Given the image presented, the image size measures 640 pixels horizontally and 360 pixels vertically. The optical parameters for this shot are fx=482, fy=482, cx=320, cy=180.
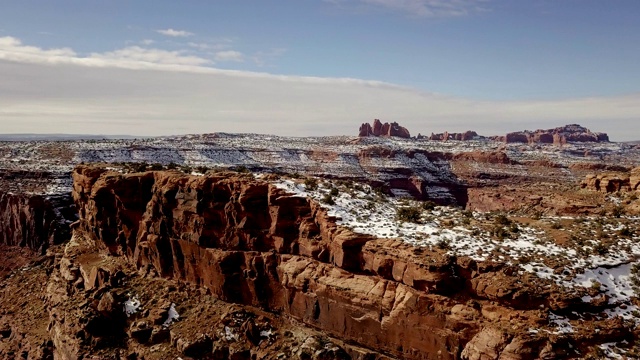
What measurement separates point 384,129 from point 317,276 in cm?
17363

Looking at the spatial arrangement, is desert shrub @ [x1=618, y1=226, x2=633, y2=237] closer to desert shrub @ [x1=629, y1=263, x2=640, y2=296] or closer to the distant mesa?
desert shrub @ [x1=629, y1=263, x2=640, y2=296]

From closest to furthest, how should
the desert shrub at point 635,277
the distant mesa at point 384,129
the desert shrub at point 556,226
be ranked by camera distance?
the desert shrub at point 635,277
the desert shrub at point 556,226
the distant mesa at point 384,129

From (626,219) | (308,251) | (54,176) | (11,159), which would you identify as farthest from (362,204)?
(11,159)

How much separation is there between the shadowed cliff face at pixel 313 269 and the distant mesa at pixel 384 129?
15729 cm

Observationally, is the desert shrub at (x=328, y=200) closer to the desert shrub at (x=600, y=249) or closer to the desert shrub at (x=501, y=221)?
the desert shrub at (x=501, y=221)

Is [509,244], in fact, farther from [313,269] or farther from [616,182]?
[616,182]

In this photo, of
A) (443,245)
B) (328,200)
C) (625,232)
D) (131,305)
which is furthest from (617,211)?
(131,305)

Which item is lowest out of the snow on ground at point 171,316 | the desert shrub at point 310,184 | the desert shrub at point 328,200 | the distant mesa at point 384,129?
the snow on ground at point 171,316

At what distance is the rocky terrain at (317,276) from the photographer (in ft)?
71.7

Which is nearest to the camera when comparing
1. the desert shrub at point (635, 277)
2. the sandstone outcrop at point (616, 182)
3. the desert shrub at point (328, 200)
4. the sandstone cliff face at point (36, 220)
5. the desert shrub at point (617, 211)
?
the desert shrub at point (635, 277)

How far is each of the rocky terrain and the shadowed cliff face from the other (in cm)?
8

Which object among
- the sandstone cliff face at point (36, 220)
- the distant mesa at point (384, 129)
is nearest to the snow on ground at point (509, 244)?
the sandstone cliff face at point (36, 220)

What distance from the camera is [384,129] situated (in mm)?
197250

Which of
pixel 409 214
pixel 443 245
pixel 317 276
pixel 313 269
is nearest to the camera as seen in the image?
pixel 443 245
